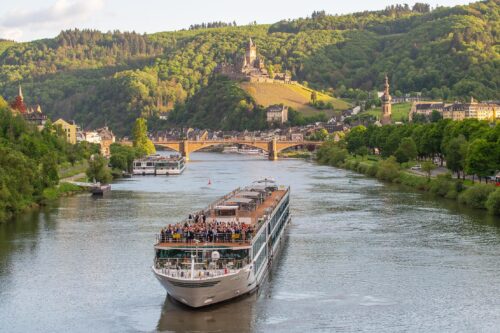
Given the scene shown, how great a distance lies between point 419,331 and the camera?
3148 centimetres

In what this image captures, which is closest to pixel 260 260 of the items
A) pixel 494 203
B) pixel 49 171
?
pixel 494 203

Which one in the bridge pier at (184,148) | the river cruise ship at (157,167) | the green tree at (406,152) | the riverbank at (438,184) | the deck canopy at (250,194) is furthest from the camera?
the bridge pier at (184,148)

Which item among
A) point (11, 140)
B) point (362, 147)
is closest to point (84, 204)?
point (11, 140)

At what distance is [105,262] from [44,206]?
25246 millimetres

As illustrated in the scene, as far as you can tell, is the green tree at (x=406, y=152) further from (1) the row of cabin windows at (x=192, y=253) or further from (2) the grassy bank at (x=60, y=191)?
(1) the row of cabin windows at (x=192, y=253)

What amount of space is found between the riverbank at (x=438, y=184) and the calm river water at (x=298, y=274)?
1784mm

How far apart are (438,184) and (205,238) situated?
4188 cm

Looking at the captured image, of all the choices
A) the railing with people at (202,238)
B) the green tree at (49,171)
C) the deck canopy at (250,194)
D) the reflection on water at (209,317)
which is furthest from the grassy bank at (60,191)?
the reflection on water at (209,317)

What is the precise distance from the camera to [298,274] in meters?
40.3

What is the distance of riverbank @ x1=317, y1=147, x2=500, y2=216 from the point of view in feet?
203

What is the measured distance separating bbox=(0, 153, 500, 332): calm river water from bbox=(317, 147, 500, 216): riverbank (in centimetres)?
178

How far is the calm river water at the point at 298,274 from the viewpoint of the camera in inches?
1286

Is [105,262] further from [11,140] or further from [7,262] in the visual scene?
[11,140]

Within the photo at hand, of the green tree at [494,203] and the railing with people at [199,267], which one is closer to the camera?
the railing with people at [199,267]
